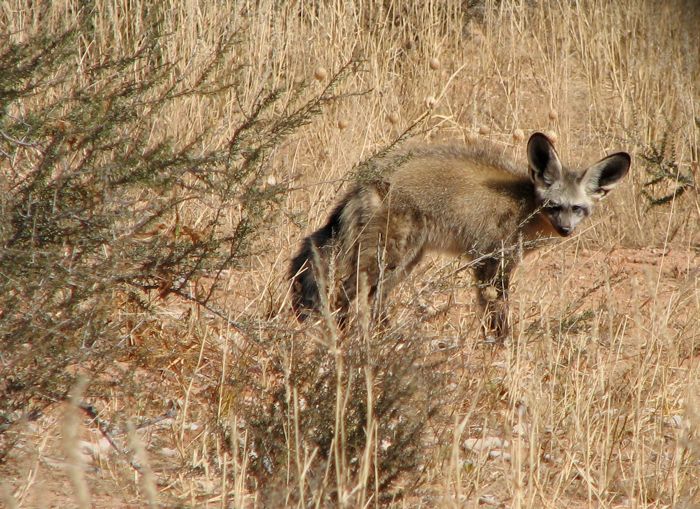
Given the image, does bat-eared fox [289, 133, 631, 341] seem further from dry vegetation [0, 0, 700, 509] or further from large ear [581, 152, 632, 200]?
dry vegetation [0, 0, 700, 509]

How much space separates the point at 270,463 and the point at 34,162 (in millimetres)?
1983

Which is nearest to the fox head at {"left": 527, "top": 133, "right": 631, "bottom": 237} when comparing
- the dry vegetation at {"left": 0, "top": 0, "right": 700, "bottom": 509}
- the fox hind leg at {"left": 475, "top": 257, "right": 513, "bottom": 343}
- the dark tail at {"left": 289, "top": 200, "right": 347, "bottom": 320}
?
the dry vegetation at {"left": 0, "top": 0, "right": 700, "bottom": 509}

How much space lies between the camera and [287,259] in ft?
19.2

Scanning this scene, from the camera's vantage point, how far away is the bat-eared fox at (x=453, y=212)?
235 inches

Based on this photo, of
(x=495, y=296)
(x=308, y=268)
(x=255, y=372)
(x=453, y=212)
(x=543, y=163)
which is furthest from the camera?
(x=543, y=163)

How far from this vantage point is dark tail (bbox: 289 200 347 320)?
221 inches

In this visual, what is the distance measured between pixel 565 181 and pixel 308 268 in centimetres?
A: 210

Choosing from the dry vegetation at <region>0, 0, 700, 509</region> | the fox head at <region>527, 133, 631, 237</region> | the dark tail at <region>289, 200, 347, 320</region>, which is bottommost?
the dry vegetation at <region>0, 0, 700, 509</region>

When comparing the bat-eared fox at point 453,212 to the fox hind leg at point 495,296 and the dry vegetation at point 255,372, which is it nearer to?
the fox hind leg at point 495,296

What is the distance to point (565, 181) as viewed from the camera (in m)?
6.67

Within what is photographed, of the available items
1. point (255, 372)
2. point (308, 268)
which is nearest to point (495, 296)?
point (308, 268)

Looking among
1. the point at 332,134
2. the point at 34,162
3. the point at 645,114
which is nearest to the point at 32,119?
the point at 34,162

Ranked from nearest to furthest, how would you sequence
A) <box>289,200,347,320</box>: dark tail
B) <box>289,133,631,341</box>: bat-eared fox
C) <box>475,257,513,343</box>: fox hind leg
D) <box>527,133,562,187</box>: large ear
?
<box>475,257,513,343</box>: fox hind leg < <box>289,200,347,320</box>: dark tail < <box>289,133,631,341</box>: bat-eared fox < <box>527,133,562,187</box>: large ear

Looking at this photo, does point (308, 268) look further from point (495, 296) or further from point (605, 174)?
point (605, 174)
